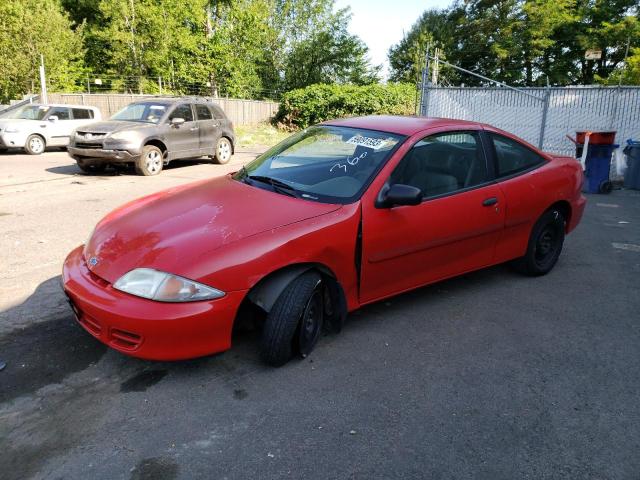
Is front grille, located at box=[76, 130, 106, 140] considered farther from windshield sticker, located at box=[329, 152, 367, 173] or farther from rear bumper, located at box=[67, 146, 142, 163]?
windshield sticker, located at box=[329, 152, 367, 173]

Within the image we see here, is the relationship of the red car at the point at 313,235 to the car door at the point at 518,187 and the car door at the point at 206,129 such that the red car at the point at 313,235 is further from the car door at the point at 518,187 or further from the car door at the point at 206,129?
the car door at the point at 206,129

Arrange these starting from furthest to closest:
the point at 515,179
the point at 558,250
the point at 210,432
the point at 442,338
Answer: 1. the point at 558,250
2. the point at 515,179
3. the point at 442,338
4. the point at 210,432

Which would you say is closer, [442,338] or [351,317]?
[442,338]

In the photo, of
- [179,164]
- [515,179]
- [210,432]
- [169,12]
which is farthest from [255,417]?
[169,12]

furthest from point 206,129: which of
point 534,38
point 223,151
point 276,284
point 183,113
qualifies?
point 534,38

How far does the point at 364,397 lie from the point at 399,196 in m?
1.36

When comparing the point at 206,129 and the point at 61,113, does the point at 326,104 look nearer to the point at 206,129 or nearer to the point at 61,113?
the point at 61,113

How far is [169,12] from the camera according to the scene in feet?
96.9

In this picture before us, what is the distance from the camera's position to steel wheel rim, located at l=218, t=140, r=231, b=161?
1370 centimetres

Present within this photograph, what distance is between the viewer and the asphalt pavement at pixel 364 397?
2.49 m

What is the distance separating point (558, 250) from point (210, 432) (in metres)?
4.01

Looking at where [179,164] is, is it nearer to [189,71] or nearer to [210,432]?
[210,432]

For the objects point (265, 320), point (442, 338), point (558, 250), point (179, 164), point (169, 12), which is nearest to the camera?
point (265, 320)

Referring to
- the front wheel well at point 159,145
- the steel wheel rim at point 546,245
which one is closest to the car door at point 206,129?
the front wheel well at point 159,145
